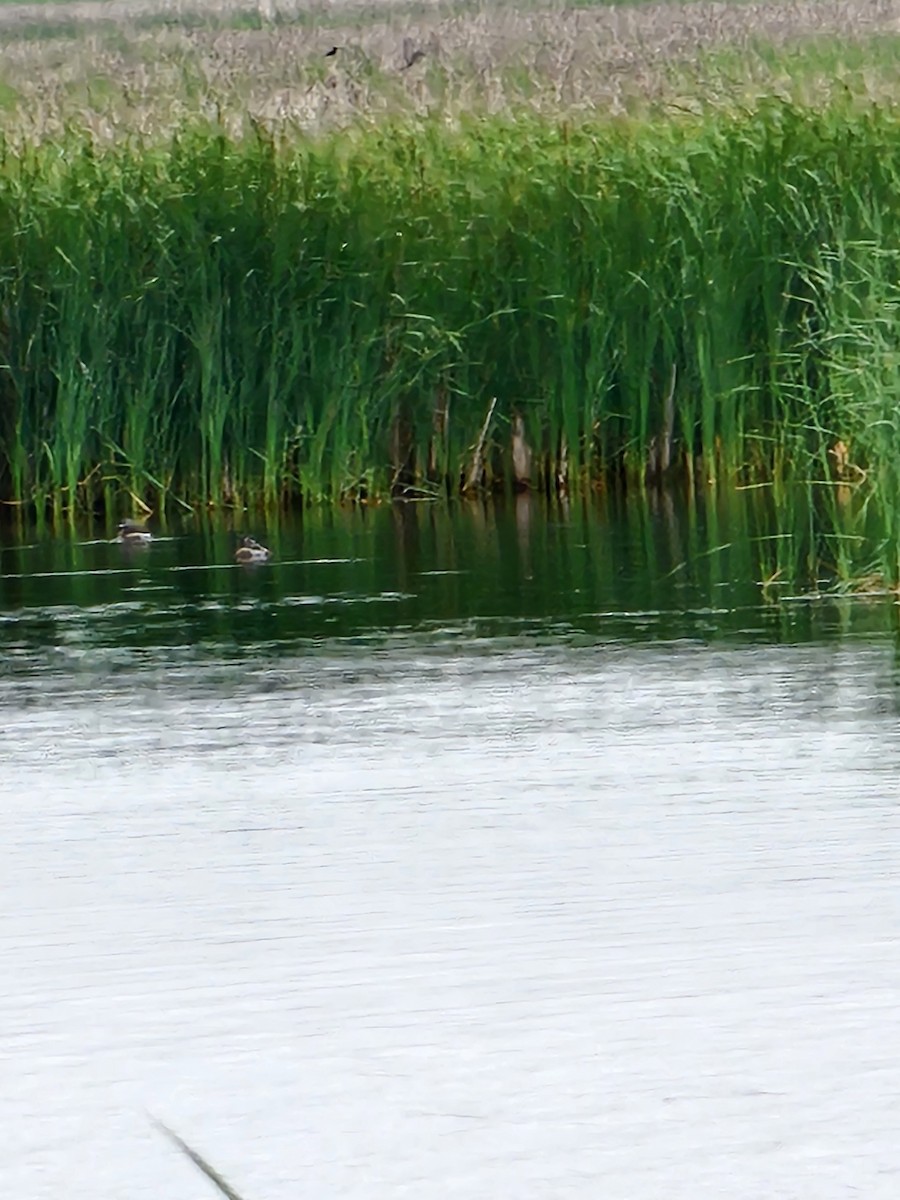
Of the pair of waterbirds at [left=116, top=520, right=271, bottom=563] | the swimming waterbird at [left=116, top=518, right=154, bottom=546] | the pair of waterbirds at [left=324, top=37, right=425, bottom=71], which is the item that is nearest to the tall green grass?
the pair of waterbirds at [left=116, top=520, right=271, bottom=563]

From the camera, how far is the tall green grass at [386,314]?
1302cm

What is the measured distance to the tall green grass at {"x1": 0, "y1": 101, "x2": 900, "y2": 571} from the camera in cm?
1302

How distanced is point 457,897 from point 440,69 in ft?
37.4

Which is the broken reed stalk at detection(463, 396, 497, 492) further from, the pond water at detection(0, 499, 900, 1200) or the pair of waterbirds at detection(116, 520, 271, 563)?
the pond water at detection(0, 499, 900, 1200)

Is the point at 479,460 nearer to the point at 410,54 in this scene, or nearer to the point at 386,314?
the point at 386,314

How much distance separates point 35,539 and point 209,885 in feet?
21.5

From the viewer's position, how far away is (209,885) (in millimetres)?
5953

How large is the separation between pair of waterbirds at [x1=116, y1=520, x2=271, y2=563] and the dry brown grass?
233cm

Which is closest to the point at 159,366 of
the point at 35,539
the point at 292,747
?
the point at 35,539

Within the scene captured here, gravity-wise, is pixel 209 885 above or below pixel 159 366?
below

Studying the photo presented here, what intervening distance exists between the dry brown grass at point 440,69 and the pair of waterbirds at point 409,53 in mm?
28

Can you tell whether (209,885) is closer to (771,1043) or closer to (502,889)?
(502,889)

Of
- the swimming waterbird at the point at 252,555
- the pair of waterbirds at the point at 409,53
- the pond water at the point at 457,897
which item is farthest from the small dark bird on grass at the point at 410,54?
the pond water at the point at 457,897

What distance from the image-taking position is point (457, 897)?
572cm
